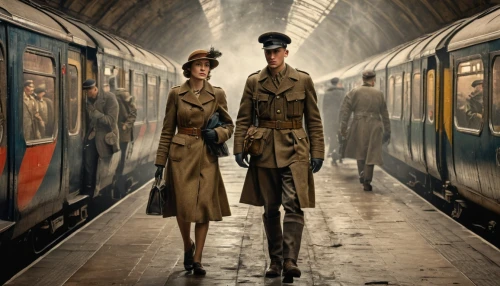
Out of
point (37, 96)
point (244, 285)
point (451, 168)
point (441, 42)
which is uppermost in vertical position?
point (441, 42)

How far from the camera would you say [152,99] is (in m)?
18.9

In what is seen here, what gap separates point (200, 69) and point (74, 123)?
383cm


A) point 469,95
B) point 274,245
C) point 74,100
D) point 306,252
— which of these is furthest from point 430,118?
point 274,245

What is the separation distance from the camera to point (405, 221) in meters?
10.9

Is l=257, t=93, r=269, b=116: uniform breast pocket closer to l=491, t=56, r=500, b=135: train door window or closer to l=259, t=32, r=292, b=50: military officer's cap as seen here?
l=259, t=32, r=292, b=50: military officer's cap

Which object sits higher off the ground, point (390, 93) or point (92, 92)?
point (390, 93)

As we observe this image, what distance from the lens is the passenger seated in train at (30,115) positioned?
796cm

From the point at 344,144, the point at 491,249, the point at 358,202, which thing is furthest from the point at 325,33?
the point at 491,249

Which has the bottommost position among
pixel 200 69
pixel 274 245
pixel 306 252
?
pixel 306 252

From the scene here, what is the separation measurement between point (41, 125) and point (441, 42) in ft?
21.3

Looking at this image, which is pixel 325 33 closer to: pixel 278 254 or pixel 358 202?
pixel 358 202

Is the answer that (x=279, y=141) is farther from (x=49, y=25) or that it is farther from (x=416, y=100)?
(x=416, y=100)

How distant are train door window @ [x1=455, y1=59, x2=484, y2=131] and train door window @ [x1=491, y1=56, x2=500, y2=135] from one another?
479 mm

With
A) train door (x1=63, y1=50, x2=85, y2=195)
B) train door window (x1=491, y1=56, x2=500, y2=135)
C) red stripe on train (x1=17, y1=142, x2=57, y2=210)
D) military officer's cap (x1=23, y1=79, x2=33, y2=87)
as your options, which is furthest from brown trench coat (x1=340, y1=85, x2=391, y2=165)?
military officer's cap (x1=23, y1=79, x2=33, y2=87)
